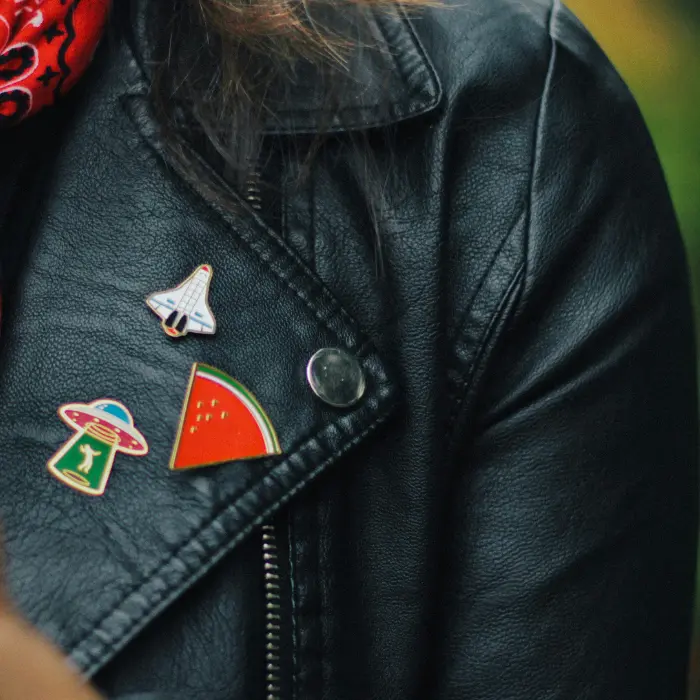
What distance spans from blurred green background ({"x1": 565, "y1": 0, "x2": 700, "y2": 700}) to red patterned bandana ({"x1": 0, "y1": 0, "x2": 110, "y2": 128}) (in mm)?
1137

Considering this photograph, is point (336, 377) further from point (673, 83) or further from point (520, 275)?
point (673, 83)

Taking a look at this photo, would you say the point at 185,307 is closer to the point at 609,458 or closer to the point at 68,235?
the point at 68,235

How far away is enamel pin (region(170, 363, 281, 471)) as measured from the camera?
0.69m

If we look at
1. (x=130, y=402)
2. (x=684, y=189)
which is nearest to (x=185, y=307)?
(x=130, y=402)

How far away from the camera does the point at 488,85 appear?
772 millimetres

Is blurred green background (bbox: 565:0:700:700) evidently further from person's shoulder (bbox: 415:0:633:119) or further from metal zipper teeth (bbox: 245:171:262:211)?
metal zipper teeth (bbox: 245:171:262:211)

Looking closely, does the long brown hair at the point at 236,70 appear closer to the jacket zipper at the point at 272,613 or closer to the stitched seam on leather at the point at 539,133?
the stitched seam on leather at the point at 539,133

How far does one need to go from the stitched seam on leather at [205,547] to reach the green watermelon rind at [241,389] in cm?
2

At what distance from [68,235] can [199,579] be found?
0.27m

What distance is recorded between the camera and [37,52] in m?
0.75

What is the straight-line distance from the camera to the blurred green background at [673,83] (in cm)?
169

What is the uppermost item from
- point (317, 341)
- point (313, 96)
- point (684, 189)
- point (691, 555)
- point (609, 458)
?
point (313, 96)

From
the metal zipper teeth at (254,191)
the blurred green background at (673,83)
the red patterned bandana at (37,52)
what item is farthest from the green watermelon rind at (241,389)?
the blurred green background at (673,83)

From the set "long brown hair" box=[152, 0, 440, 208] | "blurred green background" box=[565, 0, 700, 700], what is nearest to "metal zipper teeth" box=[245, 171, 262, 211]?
"long brown hair" box=[152, 0, 440, 208]
